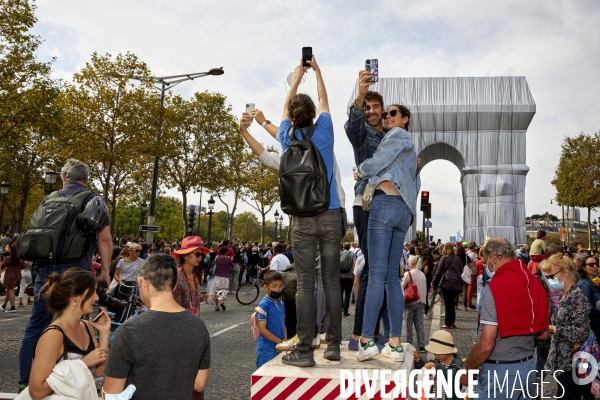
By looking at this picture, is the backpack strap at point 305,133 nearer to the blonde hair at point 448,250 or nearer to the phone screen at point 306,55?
the phone screen at point 306,55

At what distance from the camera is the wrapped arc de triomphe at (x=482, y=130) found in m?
34.2

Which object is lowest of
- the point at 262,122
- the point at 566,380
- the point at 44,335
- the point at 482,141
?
the point at 566,380

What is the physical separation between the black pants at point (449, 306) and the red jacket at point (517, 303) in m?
7.76

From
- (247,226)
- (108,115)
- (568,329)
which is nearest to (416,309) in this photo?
(568,329)

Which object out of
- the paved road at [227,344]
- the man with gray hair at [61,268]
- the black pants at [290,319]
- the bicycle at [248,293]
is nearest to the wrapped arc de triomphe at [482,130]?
the bicycle at [248,293]

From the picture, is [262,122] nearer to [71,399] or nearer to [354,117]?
[354,117]

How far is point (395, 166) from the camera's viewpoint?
388cm

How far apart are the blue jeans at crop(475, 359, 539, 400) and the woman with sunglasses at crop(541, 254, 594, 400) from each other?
1.30m

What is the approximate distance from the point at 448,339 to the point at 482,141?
31614 millimetres

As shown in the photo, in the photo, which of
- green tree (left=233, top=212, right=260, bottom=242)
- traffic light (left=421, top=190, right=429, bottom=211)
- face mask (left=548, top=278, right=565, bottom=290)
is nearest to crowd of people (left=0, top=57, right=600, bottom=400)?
face mask (left=548, top=278, right=565, bottom=290)

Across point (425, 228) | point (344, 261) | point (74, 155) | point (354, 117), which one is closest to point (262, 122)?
point (354, 117)

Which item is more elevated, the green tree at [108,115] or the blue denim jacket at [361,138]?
the green tree at [108,115]

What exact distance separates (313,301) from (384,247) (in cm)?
59

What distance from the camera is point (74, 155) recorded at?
78.8 ft
